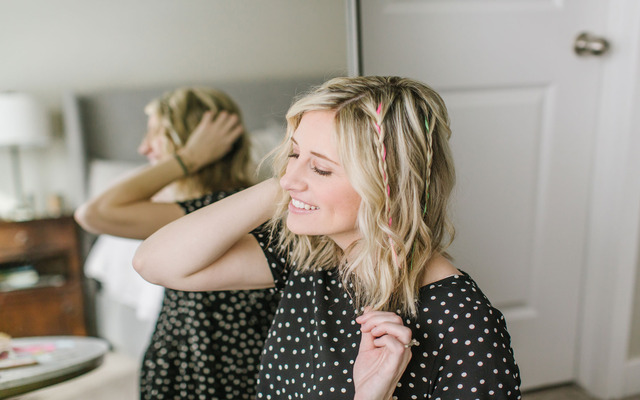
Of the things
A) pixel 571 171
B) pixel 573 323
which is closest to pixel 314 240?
pixel 571 171

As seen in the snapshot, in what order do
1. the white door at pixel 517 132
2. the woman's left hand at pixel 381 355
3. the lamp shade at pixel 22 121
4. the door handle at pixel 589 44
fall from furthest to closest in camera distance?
the door handle at pixel 589 44 → the white door at pixel 517 132 → the lamp shade at pixel 22 121 → the woman's left hand at pixel 381 355

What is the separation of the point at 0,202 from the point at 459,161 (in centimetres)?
111

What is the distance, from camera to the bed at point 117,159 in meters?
1.08

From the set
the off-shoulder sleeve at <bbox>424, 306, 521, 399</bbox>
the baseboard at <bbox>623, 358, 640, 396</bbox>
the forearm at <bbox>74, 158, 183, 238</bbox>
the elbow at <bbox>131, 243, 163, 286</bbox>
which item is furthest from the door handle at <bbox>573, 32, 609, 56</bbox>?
the elbow at <bbox>131, 243, 163, 286</bbox>

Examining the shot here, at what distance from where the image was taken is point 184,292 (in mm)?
1106

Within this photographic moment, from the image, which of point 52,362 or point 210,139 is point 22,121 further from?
point 52,362

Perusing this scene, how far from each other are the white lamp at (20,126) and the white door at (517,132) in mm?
707

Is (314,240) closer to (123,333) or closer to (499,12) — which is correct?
(123,333)

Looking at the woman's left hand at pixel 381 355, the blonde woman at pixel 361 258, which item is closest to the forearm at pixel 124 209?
the blonde woman at pixel 361 258

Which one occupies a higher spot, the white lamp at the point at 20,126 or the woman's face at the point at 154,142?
the white lamp at the point at 20,126

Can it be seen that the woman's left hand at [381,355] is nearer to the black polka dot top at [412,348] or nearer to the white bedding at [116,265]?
the black polka dot top at [412,348]

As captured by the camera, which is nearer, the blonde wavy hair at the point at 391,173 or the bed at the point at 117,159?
the blonde wavy hair at the point at 391,173

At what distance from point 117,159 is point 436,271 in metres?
0.68

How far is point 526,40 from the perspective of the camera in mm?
1535
